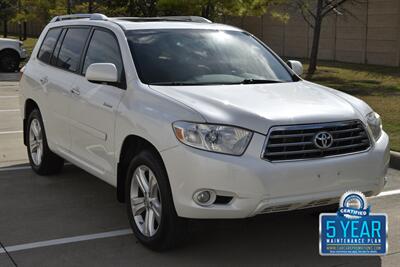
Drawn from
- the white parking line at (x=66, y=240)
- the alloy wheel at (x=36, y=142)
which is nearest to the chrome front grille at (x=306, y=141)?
the white parking line at (x=66, y=240)

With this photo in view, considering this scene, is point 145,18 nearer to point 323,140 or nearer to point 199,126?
point 199,126

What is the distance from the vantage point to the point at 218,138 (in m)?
4.16

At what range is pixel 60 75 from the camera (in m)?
6.31

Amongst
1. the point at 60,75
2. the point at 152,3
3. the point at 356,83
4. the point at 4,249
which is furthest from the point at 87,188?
the point at 152,3

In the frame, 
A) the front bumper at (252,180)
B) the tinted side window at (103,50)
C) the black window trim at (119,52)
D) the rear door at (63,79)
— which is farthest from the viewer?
the rear door at (63,79)

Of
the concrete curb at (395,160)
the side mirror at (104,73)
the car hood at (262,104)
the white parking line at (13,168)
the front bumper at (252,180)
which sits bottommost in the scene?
the white parking line at (13,168)

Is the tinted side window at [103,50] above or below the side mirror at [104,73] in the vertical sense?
above

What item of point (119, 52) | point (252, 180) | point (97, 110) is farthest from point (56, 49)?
point (252, 180)

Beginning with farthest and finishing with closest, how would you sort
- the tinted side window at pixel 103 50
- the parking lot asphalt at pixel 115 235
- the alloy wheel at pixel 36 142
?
the alloy wheel at pixel 36 142 → the tinted side window at pixel 103 50 → the parking lot asphalt at pixel 115 235

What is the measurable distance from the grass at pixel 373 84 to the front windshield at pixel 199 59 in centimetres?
304

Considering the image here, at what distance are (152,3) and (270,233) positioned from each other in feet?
63.0

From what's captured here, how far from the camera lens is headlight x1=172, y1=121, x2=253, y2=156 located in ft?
13.5

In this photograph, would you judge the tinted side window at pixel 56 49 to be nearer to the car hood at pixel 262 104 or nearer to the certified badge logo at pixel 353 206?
the car hood at pixel 262 104

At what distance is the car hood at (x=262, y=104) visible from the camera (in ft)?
13.8
